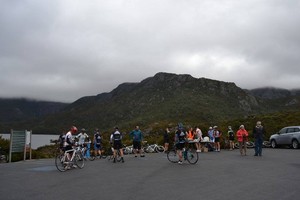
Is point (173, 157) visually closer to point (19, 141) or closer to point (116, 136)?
point (116, 136)

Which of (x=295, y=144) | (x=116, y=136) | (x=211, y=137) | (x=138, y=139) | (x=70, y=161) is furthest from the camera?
(x=295, y=144)

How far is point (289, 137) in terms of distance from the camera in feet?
95.8

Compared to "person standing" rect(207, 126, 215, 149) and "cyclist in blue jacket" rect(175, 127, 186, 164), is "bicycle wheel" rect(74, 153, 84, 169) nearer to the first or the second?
"cyclist in blue jacket" rect(175, 127, 186, 164)

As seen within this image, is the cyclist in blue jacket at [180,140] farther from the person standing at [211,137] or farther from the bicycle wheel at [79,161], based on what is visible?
the person standing at [211,137]

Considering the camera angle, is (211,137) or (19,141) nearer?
(19,141)

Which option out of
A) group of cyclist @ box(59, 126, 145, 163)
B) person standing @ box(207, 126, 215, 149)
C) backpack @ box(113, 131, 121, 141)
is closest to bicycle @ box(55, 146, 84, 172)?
group of cyclist @ box(59, 126, 145, 163)

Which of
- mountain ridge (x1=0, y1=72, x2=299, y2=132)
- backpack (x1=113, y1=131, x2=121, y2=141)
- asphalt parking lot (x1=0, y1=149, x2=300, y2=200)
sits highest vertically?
mountain ridge (x1=0, y1=72, x2=299, y2=132)

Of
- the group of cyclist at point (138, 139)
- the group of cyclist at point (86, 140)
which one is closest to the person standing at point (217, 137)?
the group of cyclist at point (138, 139)

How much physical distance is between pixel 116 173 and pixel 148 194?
17.0ft

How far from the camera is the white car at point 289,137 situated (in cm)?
2849

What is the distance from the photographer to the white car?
28.5 metres

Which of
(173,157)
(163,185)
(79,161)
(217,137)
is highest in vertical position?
(217,137)

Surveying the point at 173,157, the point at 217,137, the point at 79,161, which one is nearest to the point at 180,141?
the point at 173,157

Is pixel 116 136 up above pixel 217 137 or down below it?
below
